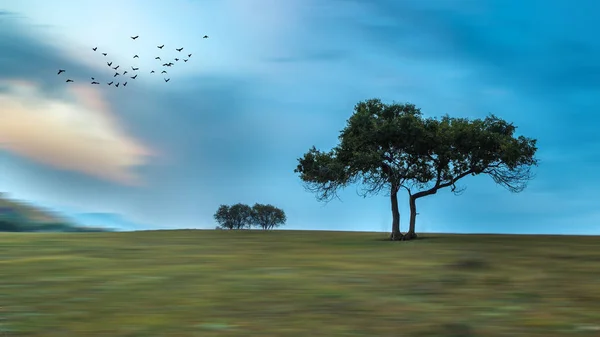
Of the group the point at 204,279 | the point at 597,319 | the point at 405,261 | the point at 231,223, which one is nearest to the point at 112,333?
the point at 204,279

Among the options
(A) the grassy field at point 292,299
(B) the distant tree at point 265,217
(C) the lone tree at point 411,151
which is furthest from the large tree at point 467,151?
(B) the distant tree at point 265,217

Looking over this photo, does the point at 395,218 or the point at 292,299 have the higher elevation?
the point at 395,218

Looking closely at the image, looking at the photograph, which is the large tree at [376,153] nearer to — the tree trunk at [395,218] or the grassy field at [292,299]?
the tree trunk at [395,218]

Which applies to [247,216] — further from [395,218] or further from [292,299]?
[292,299]

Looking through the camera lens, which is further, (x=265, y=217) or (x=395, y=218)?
(x=265, y=217)

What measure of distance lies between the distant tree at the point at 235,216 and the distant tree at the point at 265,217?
1.01 meters

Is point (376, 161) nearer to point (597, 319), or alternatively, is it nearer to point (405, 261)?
point (405, 261)

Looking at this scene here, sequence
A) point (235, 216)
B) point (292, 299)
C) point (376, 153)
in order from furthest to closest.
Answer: point (235, 216), point (376, 153), point (292, 299)

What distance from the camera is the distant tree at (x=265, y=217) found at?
287 feet

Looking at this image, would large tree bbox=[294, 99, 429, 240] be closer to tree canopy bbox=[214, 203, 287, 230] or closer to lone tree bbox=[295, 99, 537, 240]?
lone tree bbox=[295, 99, 537, 240]

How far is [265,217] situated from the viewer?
87.4 metres

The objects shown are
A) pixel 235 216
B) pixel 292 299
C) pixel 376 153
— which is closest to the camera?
pixel 292 299

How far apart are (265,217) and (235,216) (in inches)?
185

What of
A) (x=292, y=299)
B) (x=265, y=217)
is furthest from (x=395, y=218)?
(x=265, y=217)
